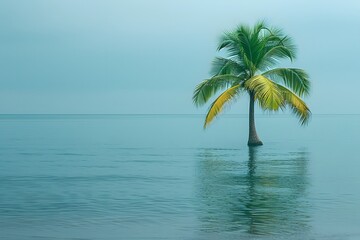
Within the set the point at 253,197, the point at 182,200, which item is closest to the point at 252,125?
the point at 253,197

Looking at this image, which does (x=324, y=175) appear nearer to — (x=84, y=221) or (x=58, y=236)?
(x=84, y=221)

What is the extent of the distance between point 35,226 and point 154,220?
8.83 ft

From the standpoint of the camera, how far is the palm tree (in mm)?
37969

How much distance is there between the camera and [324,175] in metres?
26.3

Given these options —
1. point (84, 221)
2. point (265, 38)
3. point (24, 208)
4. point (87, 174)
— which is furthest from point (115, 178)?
point (265, 38)

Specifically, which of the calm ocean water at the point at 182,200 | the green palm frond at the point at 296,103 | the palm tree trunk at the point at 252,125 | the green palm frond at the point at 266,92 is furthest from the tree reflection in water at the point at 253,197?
the palm tree trunk at the point at 252,125

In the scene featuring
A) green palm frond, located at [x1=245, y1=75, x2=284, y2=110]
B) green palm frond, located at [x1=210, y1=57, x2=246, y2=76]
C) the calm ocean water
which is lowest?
the calm ocean water

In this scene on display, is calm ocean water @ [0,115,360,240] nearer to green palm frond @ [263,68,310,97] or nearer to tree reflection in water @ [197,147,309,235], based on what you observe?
tree reflection in water @ [197,147,309,235]

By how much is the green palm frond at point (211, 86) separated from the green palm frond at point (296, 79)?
110 inches

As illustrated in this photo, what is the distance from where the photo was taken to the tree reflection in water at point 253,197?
44.7ft

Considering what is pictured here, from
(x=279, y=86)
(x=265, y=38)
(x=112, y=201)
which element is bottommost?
(x=112, y=201)

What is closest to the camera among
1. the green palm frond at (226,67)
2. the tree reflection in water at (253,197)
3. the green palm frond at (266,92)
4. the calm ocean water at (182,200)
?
the calm ocean water at (182,200)

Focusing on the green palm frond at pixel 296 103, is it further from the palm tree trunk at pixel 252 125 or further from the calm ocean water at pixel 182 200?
the calm ocean water at pixel 182 200

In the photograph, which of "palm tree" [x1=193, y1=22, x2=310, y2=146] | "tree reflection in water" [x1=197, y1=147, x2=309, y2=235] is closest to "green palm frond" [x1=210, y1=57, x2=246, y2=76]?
"palm tree" [x1=193, y1=22, x2=310, y2=146]
